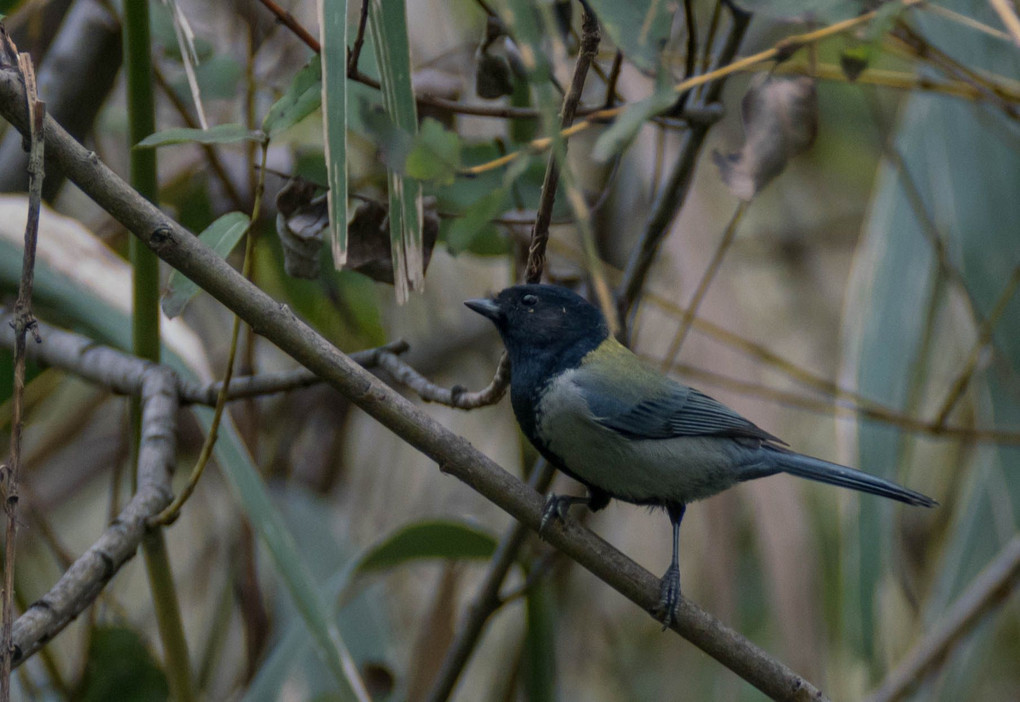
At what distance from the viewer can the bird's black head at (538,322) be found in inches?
102

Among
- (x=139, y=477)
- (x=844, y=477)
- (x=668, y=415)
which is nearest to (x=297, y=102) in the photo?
(x=139, y=477)

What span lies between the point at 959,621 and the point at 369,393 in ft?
8.18

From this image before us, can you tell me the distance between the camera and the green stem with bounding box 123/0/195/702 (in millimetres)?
1949

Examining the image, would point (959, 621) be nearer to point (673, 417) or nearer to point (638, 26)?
point (673, 417)

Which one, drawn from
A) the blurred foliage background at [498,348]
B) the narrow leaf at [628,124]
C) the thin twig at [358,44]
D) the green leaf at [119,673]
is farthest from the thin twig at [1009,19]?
the green leaf at [119,673]

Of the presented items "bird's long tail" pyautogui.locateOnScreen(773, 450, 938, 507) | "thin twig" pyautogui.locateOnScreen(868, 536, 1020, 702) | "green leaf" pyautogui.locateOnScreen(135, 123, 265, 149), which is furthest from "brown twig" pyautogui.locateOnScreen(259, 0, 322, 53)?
"thin twig" pyautogui.locateOnScreen(868, 536, 1020, 702)

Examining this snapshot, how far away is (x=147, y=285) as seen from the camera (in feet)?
6.93

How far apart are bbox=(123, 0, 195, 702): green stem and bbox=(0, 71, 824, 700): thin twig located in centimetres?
52

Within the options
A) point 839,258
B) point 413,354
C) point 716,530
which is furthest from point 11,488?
point 839,258

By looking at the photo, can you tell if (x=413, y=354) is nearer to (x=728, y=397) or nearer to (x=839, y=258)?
(x=728, y=397)

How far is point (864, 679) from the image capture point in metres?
3.22

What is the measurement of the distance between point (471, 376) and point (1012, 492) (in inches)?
98.2

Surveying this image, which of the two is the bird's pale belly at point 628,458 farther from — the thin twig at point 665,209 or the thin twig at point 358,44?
the thin twig at point 358,44

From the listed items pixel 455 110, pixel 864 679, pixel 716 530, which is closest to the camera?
pixel 455 110
